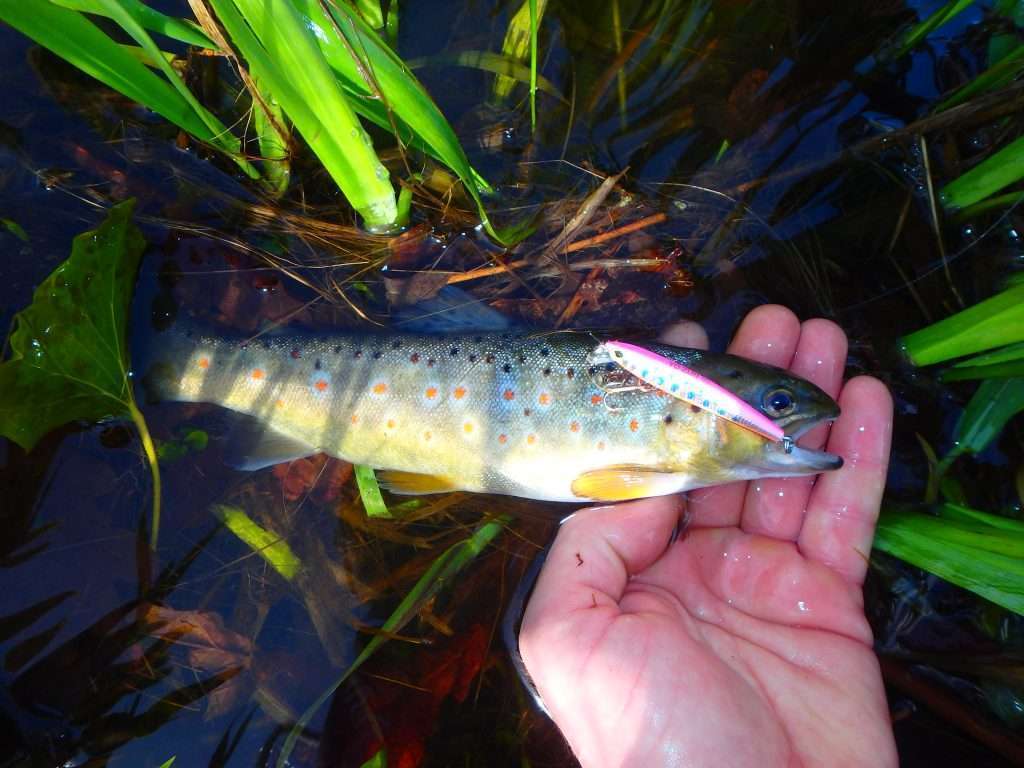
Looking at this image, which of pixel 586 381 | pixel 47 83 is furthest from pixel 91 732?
pixel 47 83

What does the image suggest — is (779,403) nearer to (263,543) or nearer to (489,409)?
(489,409)

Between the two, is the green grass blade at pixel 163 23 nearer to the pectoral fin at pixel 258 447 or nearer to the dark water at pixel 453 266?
the dark water at pixel 453 266

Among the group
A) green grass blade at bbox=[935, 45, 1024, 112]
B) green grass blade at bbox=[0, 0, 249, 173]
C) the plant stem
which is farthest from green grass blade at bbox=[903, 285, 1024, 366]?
the plant stem

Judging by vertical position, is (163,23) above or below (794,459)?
above

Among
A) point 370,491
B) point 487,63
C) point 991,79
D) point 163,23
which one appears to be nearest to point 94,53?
point 163,23

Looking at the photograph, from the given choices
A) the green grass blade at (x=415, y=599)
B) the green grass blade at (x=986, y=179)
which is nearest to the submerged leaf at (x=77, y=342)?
the green grass blade at (x=415, y=599)

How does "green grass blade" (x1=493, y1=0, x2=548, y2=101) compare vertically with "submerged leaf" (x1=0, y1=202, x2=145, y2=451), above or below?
above

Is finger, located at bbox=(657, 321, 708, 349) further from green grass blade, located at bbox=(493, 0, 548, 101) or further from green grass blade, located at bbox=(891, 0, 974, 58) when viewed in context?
green grass blade, located at bbox=(891, 0, 974, 58)
